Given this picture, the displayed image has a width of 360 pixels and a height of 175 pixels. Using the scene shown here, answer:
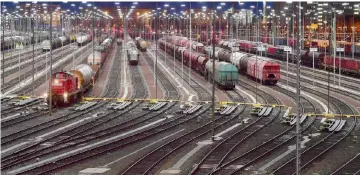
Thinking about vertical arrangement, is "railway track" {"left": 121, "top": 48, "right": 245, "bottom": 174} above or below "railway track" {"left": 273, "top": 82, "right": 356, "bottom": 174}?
above

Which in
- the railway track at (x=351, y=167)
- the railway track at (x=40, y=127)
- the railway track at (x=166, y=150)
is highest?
the railway track at (x=40, y=127)

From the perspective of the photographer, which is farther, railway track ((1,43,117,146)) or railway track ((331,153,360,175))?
railway track ((1,43,117,146))

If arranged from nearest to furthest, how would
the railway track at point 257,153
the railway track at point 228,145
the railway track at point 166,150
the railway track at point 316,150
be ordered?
the railway track at point 166,150 → the railway track at point 257,153 → the railway track at point 316,150 → the railway track at point 228,145

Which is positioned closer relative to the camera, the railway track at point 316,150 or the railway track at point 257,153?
the railway track at point 257,153

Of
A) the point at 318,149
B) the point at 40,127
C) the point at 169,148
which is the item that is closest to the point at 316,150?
the point at 318,149

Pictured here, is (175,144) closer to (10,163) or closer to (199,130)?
(199,130)

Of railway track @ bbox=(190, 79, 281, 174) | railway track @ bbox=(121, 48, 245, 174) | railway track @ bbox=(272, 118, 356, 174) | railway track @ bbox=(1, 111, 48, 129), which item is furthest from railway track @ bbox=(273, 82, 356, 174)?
railway track @ bbox=(1, 111, 48, 129)

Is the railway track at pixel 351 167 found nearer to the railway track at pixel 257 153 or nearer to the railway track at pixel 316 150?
the railway track at pixel 316 150

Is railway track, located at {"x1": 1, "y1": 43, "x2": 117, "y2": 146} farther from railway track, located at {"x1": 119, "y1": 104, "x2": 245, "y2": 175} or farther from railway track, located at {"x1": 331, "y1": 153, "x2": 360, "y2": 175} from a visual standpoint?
railway track, located at {"x1": 331, "y1": 153, "x2": 360, "y2": 175}

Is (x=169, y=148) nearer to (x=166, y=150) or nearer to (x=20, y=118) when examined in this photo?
(x=166, y=150)

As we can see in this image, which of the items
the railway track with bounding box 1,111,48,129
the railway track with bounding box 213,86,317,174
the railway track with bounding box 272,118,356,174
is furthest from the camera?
the railway track with bounding box 1,111,48,129

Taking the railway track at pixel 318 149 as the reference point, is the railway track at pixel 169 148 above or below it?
above

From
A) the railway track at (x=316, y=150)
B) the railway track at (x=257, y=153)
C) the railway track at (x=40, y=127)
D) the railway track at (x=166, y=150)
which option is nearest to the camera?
the railway track at (x=166, y=150)

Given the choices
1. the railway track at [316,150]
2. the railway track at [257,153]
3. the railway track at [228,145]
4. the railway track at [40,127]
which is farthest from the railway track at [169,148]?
the railway track at [40,127]
